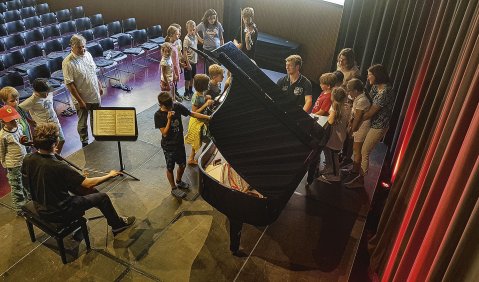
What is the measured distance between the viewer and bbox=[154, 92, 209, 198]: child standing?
13.8 feet

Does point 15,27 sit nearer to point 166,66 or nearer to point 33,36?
point 33,36

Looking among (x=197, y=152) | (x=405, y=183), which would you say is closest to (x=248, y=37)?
(x=197, y=152)

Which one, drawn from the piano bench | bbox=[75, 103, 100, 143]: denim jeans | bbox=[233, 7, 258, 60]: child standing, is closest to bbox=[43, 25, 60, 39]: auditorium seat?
bbox=[75, 103, 100, 143]: denim jeans

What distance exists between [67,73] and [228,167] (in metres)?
2.75

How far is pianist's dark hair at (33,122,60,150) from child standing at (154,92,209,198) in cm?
118

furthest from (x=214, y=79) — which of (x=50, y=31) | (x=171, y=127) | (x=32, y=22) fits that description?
(x=32, y=22)

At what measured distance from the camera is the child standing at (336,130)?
4.31 m

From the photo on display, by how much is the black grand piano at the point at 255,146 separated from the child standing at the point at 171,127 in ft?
1.86

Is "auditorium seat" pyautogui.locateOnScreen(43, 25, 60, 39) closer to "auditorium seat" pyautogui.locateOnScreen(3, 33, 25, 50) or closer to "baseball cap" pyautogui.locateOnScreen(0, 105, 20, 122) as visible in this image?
"auditorium seat" pyautogui.locateOnScreen(3, 33, 25, 50)

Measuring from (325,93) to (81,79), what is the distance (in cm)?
330

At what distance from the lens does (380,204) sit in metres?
5.38

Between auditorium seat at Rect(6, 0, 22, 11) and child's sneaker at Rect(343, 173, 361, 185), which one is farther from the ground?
auditorium seat at Rect(6, 0, 22, 11)

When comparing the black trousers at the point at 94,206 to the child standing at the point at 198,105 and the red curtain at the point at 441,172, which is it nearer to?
the child standing at the point at 198,105

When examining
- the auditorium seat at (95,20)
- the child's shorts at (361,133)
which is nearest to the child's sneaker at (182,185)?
the child's shorts at (361,133)
